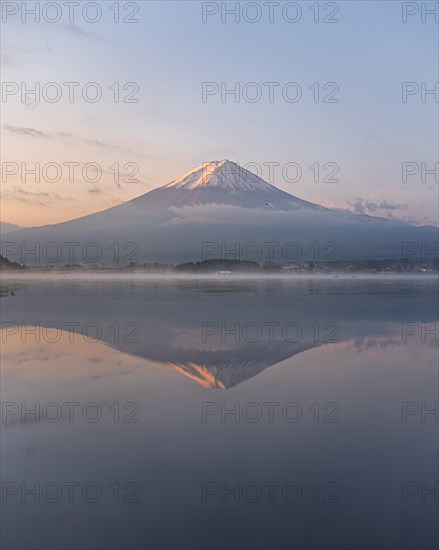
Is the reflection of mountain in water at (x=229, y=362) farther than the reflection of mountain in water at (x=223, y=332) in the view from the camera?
No

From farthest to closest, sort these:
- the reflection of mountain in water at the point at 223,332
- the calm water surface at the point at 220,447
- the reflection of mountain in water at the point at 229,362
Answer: the reflection of mountain in water at the point at 223,332 < the reflection of mountain in water at the point at 229,362 < the calm water surface at the point at 220,447

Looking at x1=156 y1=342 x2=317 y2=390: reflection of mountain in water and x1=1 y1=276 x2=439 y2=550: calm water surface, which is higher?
x1=156 y1=342 x2=317 y2=390: reflection of mountain in water

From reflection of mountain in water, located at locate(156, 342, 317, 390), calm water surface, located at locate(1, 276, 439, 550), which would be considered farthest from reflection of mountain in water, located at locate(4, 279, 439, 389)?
calm water surface, located at locate(1, 276, 439, 550)

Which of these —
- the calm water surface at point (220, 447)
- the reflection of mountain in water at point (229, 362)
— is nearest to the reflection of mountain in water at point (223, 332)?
the reflection of mountain in water at point (229, 362)

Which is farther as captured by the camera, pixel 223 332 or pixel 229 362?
pixel 223 332

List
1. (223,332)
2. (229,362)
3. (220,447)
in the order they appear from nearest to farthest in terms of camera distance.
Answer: (220,447) < (229,362) < (223,332)

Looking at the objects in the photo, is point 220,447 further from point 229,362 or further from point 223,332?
point 223,332

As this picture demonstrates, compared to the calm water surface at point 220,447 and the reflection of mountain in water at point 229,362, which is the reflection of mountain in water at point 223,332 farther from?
the calm water surface at point 220,447

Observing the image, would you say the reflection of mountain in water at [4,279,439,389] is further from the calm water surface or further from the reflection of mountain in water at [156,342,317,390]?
the calm water surface

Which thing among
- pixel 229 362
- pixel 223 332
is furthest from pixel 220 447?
pixel 223 332
